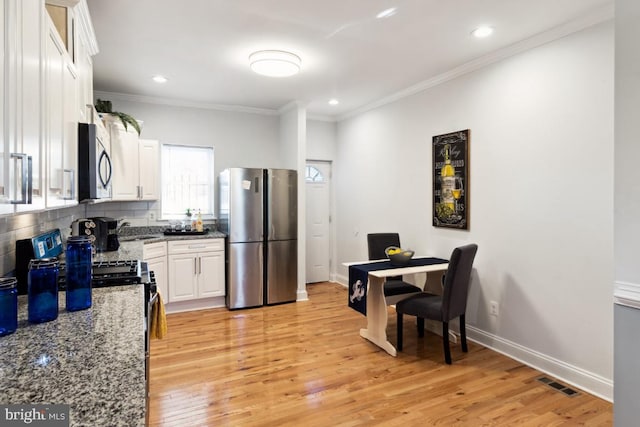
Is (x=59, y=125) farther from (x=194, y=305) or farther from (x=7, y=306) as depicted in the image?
(x=194, y=305)

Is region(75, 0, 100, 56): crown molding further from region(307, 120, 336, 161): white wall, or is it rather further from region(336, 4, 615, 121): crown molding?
region(307, 120, 336, 161): white wall

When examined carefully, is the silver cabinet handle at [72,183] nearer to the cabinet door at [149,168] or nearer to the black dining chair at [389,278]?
the cabinet door at [149,168]

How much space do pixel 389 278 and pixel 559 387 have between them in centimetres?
178

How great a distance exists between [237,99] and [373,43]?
2326 mm

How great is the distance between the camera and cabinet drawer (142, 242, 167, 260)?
393 cm

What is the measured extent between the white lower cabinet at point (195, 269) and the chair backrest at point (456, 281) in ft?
9.24

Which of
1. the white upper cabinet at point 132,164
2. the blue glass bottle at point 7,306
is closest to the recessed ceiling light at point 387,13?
the blue glass bottle at point 7,306

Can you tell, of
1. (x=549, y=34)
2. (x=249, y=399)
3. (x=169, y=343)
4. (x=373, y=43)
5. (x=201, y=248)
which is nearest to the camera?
(x=249, y=399)

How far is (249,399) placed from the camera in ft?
8.10

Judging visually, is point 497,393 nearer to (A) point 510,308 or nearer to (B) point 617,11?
(A) point 510,308

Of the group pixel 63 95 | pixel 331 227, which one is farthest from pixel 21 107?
pixel 331 227

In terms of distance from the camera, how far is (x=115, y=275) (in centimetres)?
208

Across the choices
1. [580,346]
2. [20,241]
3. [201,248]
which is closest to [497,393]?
[580,346]

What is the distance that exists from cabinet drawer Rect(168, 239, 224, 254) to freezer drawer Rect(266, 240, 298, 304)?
646mm
